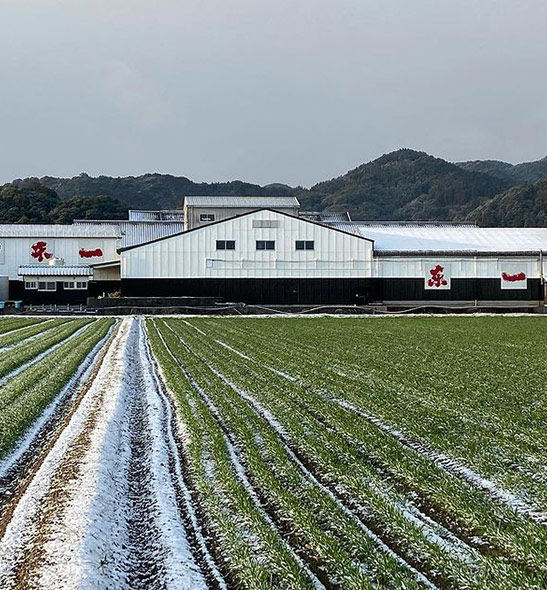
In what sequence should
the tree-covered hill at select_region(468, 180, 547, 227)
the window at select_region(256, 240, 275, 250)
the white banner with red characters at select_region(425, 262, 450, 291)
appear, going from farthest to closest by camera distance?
the tree-covered hill at select_region(468, 180, 547, 227) → the white banner with red characters at select_region(425, 262, 450, 291) → the window at select_region(256, 240, 275, 250)

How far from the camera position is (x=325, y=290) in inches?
2025

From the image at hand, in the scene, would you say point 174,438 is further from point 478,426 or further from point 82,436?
point 478,426

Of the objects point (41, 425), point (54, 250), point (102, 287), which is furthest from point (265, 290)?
point (41, 425)

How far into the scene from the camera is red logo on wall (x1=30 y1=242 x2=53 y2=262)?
59.3 m

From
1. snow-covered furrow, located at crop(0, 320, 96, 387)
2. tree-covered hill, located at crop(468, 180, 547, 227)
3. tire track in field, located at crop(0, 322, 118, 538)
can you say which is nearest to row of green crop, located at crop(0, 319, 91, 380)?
snow-covered furrow, located at crop(0, 320, 96, 387)

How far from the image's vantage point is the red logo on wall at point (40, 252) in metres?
59.3

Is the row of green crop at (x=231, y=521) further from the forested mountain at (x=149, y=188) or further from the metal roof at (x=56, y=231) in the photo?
Answer: the forested mountain at (x=149, y=188)

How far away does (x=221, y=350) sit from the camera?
19.8m

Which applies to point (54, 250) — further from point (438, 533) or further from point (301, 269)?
point (438, 533)

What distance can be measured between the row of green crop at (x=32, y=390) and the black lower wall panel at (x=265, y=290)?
29.8 metres

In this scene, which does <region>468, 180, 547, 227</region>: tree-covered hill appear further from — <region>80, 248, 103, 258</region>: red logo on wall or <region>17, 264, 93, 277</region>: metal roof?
<region>17, 264, 93, 277</region>: metal roof

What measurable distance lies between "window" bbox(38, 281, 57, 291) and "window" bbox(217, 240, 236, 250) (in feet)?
53.4

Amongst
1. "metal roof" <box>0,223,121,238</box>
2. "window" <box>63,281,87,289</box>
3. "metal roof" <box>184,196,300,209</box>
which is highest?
"metal roof" <box>184,196,300,209</box>

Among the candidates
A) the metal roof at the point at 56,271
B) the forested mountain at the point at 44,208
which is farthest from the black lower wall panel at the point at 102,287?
the forested mountain at the point at 44,208
